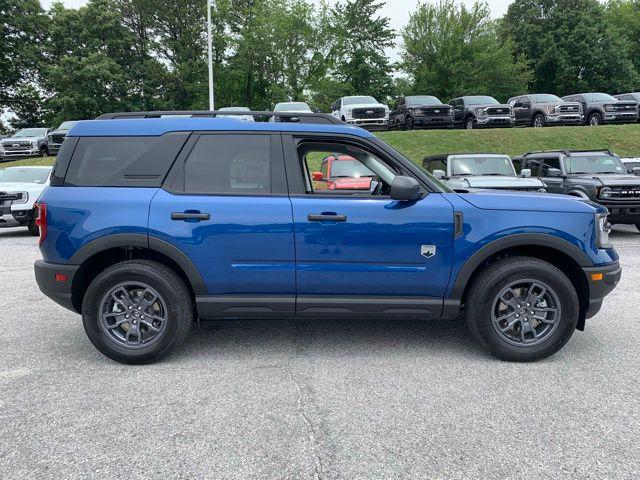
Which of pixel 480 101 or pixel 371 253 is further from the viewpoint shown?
pixel 480 101

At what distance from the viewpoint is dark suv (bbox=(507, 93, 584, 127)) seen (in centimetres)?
2192

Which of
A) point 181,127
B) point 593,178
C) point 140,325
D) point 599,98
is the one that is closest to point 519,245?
point 181,127

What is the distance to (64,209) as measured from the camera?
3785mm

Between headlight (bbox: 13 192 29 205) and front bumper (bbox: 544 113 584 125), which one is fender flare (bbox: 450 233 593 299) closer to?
headlight (bbox: 13 192 29 205)

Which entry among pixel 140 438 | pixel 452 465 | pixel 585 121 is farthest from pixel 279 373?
pixel 585 121

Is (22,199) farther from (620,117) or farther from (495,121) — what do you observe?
(620,117)

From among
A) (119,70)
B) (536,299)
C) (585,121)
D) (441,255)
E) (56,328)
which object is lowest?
(56,328)

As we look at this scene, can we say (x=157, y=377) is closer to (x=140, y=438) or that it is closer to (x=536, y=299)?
(x=140, y=438)

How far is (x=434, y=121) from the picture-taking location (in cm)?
2208

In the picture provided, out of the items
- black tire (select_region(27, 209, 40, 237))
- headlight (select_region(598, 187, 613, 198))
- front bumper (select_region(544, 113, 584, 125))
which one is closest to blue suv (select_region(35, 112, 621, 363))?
headlight (select_region(598, 187, 613, 198))

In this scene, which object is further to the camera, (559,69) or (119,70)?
(559,69)

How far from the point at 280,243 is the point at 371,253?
705mm

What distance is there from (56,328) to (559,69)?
50344 mm

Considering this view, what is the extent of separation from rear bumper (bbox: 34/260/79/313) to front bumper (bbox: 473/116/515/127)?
21368mm
